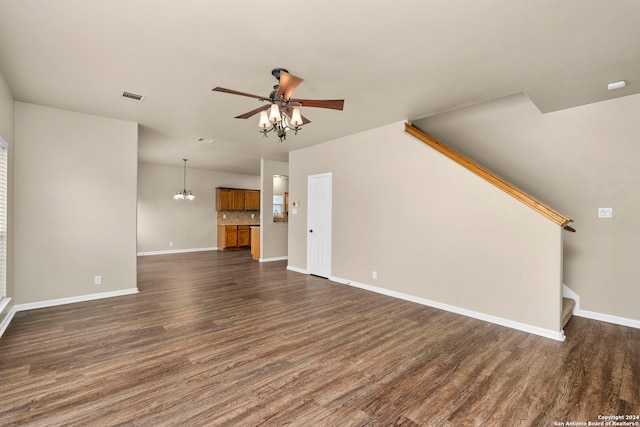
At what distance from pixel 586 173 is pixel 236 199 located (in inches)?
353

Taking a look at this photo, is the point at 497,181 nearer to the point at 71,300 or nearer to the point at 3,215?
the point at 3,215

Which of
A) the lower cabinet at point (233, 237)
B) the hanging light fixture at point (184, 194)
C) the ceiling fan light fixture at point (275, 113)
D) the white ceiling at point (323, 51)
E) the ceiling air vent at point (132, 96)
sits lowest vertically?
the lower cabinet at point (233, 237)

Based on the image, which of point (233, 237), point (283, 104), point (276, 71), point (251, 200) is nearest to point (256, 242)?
point (233, 237)

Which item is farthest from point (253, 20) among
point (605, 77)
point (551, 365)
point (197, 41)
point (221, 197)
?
point (221, 197)

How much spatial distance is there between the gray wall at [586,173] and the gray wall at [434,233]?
103 cm

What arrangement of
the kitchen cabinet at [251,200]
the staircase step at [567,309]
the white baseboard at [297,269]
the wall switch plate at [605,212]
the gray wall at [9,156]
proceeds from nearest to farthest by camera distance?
1. the gray wall at [9,156]
2. the staircase step at [567,309]
3. the wall switch plate at [605,212]
4. the white baseboard at [297,269]
5. the kitchen cabinet at [251,200]

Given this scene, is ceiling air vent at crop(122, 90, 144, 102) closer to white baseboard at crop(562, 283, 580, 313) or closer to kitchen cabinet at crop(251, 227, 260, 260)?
kitchen cabinet at crop(251, 227, 260, 260)

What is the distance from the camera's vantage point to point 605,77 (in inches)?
115

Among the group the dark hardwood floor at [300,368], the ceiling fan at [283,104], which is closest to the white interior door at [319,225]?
the dark hardwood floor at [300,368]

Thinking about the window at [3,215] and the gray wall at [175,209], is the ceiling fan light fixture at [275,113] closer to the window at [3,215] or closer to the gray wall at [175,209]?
the window at [3,215]

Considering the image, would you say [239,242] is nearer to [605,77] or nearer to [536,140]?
[536,140]

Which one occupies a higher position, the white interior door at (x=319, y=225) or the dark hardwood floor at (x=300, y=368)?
the white interior door at (x=319, y=225)

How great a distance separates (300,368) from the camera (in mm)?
Answer: 2459

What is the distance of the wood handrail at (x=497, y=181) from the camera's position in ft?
10.2
